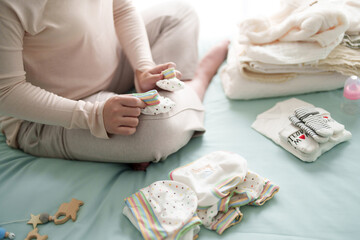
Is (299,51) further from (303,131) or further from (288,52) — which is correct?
(303,131)

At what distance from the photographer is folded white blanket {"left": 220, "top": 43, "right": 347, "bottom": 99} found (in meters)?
0.95

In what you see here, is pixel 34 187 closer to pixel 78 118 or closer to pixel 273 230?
pixel 78 118

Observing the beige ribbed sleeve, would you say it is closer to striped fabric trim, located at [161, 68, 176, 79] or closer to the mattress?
striped fabric trim, located at [161, 68, 176, 79]

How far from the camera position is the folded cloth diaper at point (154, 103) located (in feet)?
2.43

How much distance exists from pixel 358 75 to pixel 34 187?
0.97 meters

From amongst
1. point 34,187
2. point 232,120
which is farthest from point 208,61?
point 34,187

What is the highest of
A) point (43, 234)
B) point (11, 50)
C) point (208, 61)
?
point (11, 50)

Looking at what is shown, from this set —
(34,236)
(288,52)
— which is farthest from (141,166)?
(288,52)

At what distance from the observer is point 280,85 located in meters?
0.96

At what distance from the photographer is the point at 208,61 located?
46.0 inches

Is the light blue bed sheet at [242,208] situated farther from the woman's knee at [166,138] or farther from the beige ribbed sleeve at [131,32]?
the beige ribbed sleeve at [131,32]

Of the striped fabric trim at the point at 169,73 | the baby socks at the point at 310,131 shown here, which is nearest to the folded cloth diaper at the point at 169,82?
the striped fabric trim at the point at 169,73

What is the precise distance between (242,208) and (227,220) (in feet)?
0.19

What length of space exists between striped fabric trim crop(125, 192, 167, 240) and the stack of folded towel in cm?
51
